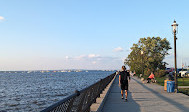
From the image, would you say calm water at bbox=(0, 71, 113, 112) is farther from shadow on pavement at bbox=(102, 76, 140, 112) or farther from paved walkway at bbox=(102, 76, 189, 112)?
shadow on pavement at bbox=(102, 76, 140, 112)

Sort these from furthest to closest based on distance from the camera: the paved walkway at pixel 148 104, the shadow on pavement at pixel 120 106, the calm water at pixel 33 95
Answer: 1. the calm water at pixel 33 95
2. the paved walkway at pixel 148 104
3. the shadow on pavement at pixel 120 106

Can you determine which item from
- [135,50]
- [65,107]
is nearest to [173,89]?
[65,107]

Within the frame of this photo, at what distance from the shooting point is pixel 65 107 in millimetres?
4895

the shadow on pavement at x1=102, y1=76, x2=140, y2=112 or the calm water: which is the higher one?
the shadow on pavement at x1=102, y1=76, x2=140, y2=112

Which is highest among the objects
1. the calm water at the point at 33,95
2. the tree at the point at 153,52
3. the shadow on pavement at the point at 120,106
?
the tree at the point at 153,52

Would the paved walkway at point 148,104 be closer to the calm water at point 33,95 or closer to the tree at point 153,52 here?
the calm water at point 33,95

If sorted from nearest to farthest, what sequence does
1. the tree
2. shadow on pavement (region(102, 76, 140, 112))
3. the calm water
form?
shadow on pavement (region(102, 76, 140, 112))
the calm water
the tree

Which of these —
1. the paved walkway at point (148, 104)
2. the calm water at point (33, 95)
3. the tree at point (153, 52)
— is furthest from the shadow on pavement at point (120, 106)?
the tree at point (153, 52)

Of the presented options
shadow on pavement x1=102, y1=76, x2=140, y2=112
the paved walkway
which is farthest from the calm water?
shadow on pavement x1=102, y1=76, x2=140, y2=112

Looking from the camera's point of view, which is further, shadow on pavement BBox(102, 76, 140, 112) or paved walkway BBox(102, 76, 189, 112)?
paved walkway BBox(102, 76, 189, 112)

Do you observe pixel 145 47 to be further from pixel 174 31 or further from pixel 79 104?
pixel 79 104

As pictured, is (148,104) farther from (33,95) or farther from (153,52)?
(153,52)

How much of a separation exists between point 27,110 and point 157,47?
5364 centimetres

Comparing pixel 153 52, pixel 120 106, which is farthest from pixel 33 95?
pixel 153 52
